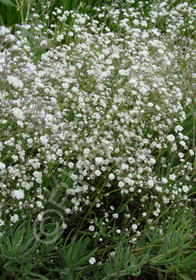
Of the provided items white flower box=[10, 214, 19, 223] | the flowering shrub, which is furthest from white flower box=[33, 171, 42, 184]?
white flower box=[10, 214, 19, 223]

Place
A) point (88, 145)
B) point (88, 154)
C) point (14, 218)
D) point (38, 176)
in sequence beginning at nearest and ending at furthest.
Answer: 1. point (14, 218)
2. point (38, 176)
3. point (88, 154)
4. point (88, 145)

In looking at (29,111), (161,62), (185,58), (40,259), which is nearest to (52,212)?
(40,259)

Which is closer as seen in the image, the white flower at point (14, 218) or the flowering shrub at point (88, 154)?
the white flower at point (14, 218)

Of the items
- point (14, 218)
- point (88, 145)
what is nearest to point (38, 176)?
point (14, 218)

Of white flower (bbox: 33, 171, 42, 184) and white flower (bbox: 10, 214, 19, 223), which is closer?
white flower (bbox: 10, 214, 19, 223)

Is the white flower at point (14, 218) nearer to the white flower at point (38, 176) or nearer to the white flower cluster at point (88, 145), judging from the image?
the white flower cluster at point (88, 145)

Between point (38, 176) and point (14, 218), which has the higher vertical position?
point (38, 176)

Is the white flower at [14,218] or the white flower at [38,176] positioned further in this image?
the white flower at [38,176]

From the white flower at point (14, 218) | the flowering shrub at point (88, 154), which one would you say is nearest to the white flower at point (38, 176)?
the flowering shrub at point (88, 154)

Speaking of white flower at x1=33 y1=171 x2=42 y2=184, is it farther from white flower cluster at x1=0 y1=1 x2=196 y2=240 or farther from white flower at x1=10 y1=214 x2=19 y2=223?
white flower at x1=10 y1=214 x2=19 y2=223

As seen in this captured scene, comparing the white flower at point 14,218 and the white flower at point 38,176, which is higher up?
the white flower at point 38,176

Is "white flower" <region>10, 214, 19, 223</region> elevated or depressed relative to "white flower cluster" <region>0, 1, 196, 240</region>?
depressed

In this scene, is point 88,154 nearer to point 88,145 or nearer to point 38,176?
point 88,145

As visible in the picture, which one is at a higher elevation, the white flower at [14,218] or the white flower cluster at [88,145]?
the white flower cluster at [88,145]
